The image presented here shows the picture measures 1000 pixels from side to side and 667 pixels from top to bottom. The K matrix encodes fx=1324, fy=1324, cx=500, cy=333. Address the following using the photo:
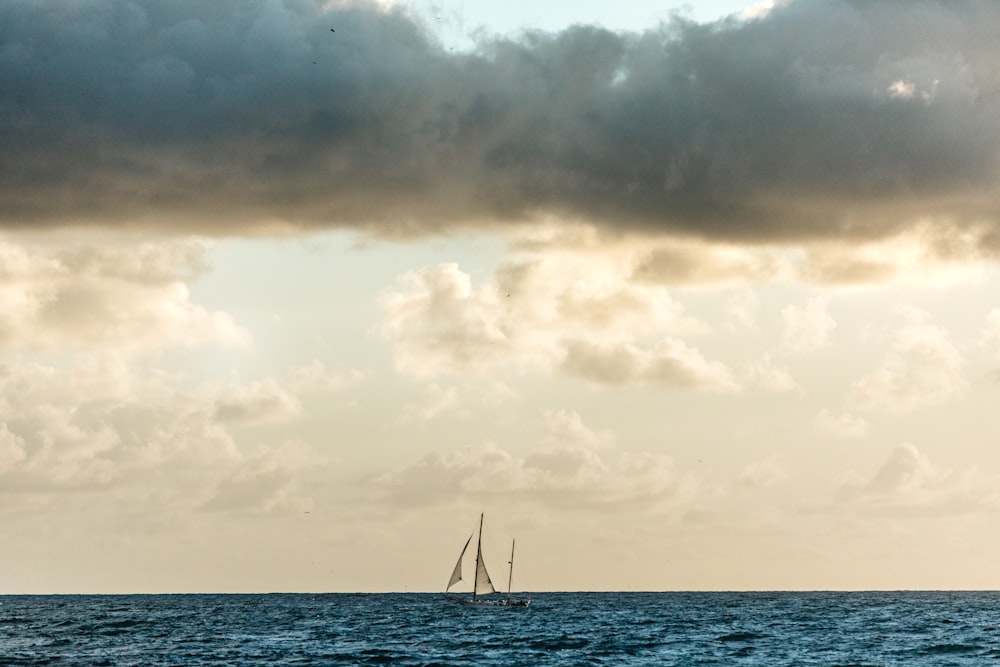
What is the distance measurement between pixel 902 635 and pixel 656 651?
45149 millimetres

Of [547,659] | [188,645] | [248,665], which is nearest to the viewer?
[248,665]

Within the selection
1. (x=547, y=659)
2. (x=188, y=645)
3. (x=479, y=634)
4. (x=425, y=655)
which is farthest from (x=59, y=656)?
(x=479, y=634)

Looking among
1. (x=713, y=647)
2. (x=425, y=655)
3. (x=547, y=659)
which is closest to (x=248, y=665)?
(x=425, y=655)

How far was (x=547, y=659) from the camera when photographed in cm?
13250

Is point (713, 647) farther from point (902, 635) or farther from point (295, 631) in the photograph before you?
point (295, 631)

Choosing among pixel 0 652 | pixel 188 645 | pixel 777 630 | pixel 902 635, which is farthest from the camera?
pixel 777 630

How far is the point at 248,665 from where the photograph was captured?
12412 cm

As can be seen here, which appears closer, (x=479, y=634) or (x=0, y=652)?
(x=0, y=652)

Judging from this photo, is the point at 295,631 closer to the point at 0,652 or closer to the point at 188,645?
the point at 188,645

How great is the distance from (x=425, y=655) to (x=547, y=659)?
13220mm

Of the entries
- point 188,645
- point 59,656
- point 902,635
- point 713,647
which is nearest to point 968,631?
point 902,635

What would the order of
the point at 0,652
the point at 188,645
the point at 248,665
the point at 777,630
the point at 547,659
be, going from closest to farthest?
the point at 248,665
the point at 547,659
the point at 0,652
the point at 188,645
the point at 777,630

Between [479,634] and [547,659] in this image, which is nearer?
[547,659]

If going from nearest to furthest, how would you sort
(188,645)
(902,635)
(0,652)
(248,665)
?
(248,665), (0,652), (188,645), (902,635)
